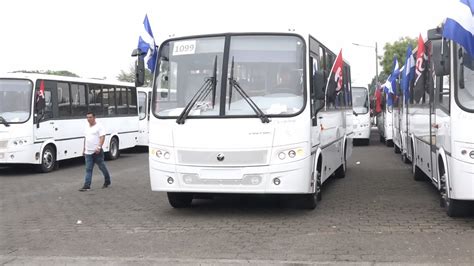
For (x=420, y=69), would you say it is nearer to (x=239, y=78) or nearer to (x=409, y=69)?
(x=409, y=69)

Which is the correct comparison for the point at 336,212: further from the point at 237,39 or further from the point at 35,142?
the point at 35,142

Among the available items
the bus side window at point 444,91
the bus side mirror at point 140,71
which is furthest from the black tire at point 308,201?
the bus side mirror at point 140,71

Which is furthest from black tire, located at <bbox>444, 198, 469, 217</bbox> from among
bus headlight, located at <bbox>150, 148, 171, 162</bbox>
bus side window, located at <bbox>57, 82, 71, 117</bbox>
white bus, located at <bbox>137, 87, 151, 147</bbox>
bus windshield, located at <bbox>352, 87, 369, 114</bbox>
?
bus windshield, located at <bbox>352, 87, 369, 114</bbox>

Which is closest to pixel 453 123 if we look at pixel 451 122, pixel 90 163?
pixel 451 122

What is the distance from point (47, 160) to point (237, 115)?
9536mm

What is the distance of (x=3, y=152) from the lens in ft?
48.8

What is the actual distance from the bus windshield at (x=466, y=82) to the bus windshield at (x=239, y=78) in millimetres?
2099

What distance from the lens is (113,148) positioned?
2011 centimetres

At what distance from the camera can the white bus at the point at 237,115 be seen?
799cm

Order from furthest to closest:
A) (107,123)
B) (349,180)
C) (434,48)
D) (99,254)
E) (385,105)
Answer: (385,105), (107,123), (349,180), (434,48), (99,254)

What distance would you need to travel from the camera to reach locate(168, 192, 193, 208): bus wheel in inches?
359

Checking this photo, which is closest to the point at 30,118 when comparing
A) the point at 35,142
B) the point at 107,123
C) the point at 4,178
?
the point at 35,142

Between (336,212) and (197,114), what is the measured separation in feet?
8.63

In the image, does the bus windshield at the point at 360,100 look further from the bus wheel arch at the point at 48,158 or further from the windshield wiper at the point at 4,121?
the windshield wiper at the point at 4,121
